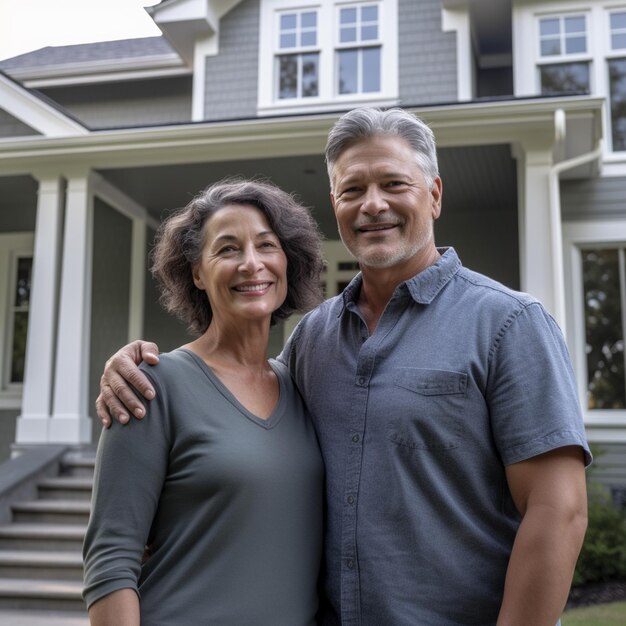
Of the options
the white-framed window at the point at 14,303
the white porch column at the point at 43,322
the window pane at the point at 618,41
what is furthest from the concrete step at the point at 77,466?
the window pane at the point at 618,41

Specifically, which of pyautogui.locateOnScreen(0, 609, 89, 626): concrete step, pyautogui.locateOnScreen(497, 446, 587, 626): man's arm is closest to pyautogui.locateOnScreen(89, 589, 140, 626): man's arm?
pyautogui.locateOnScreen(497, 446, 587, 626): man's arm

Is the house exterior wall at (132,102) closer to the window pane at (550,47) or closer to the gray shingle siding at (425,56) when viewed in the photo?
the gray shingle siding at (425,56)

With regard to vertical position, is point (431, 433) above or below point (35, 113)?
below

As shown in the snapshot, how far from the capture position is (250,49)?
32.7 feet

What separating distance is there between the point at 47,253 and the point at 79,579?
10.3 ft

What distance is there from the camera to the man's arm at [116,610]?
1.68 m

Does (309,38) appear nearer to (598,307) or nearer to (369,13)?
(369,13)

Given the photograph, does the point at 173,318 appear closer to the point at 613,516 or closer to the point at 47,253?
the point at 47,253

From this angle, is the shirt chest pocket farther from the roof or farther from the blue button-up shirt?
the roof

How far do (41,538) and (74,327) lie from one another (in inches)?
78.5

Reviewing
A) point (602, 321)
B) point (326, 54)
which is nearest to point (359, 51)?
point (326, 54)

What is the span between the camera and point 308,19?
388 inches

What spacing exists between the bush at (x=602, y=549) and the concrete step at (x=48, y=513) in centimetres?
421

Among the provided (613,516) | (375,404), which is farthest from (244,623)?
(613,516)
